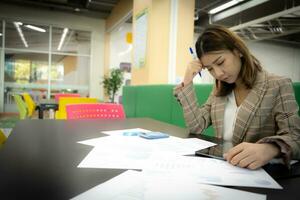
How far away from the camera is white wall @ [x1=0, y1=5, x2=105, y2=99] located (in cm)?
738

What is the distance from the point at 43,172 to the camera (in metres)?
0.61

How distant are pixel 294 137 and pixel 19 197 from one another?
0.78 m

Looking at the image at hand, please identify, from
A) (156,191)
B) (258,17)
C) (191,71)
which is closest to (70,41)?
(258,17)

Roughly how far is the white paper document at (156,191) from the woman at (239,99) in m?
0.31

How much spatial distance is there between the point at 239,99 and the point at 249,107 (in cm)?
19

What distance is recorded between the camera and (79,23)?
26.3 feet

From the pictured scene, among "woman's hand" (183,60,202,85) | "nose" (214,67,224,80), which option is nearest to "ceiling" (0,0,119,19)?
"woman's hand" (183,60,202,85)

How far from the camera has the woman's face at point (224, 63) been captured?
3.67ft

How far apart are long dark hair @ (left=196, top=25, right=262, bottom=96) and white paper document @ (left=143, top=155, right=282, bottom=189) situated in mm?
521

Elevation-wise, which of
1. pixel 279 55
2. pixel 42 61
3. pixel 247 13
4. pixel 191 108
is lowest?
pixel 191 108

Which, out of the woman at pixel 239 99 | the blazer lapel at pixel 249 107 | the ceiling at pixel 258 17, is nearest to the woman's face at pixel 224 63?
the woman at pixel 239 99

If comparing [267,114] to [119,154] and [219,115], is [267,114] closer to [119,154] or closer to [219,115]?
[219,115]

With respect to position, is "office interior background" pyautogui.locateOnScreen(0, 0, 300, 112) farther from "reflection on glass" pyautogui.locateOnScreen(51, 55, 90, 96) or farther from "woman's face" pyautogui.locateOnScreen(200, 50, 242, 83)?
"woman's face" pyautogui.locateOnScreen(200, 50, 242, 83)

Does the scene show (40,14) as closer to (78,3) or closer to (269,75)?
(78,3)
